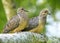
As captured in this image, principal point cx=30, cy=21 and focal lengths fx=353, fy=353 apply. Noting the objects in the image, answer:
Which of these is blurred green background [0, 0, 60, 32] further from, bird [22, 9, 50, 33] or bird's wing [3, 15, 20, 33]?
bird's wing [3, 15, 20, 33]

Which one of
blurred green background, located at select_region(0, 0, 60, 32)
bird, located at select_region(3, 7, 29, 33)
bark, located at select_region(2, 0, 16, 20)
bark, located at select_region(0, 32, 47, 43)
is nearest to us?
bark, located at select_region(0, 32, 47, 43)

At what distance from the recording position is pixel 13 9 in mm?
11023

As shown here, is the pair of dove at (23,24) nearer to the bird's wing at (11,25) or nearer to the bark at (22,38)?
the bird's wing at (11,25)

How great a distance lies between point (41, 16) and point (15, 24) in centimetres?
77

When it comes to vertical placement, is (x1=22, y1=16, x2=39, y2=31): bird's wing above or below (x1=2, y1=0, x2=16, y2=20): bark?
below

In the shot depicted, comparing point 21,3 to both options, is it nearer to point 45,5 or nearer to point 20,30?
point 45,5

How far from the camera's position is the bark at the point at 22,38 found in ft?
25.1

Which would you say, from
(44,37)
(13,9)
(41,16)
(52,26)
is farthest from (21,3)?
(44,37)

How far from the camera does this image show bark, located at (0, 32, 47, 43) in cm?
766

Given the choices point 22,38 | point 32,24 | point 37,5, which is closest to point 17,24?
point 32,24

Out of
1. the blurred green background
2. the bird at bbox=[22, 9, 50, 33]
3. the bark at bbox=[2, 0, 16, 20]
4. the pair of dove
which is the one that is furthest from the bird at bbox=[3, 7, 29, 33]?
the blurred green background

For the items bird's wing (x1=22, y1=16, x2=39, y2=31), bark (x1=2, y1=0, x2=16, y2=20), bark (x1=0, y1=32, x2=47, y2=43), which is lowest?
bark (x1=0, y1=32, x2=47, y2=43)

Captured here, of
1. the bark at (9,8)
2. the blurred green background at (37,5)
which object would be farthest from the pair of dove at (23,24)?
the blurred green background at (37,5)

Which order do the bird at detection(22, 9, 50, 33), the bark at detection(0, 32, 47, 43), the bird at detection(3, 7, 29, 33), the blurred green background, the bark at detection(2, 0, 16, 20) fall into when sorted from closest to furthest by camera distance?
1. the bark at detection(0, 32, 47, 43)
2. the bird at detection(3, 7, 29, 33)
3. the bird at detection(22, 9, 50, 33)
4. the bark at detection(2, 0, 16, 20)
5. the blurred green background
